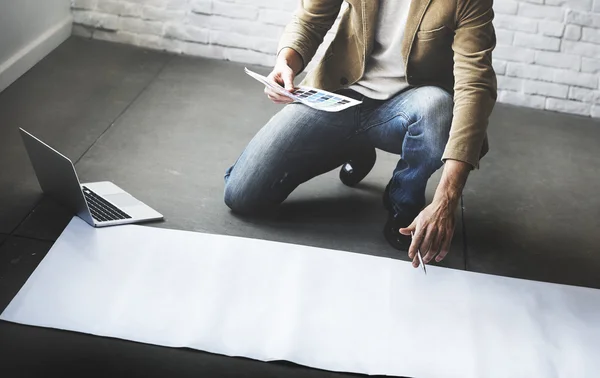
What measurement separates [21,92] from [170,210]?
929 mm

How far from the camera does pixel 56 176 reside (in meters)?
2.08

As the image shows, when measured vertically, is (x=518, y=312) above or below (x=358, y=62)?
below

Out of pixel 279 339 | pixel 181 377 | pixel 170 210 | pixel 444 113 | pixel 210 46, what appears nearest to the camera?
pixel 181 377

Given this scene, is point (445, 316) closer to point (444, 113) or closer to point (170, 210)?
point (444, 113)

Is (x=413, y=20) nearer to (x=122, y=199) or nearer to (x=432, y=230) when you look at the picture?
(x=432, y=230)

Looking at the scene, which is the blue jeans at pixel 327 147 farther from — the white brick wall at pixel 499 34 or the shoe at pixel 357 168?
the white brick wall at pixel 499 34

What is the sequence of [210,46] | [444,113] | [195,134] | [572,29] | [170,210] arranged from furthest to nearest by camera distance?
[210,46]
[572,29]
[195,134]
[170,210]
[444,113]

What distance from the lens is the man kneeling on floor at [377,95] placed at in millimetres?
2021

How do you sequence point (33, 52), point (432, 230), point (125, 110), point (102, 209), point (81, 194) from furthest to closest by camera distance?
point (33, 52) → point (125, 110) → point (102, 209) → point (81, 194) → point (432, 230)

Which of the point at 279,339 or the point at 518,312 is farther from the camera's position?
the point at 518,312

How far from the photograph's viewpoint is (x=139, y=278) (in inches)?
73.6

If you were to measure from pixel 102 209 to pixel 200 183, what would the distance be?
13.6 inches

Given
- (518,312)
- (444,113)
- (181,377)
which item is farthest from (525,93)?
(181,377)

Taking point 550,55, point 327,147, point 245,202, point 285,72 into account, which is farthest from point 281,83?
point 550,55
